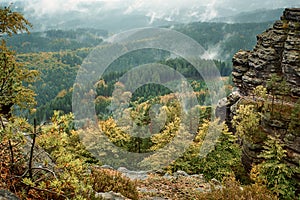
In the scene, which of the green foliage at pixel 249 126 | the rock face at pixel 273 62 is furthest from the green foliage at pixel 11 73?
the rock face at pixel 273 62

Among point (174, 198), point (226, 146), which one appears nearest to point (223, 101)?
point (226, 146)

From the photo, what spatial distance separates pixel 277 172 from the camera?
30641 mm

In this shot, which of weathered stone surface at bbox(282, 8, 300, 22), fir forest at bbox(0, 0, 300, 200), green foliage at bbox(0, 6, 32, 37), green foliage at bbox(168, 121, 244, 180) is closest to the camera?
fir forest at bbox(0, 0, 300, 200)

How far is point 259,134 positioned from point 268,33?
2537cm

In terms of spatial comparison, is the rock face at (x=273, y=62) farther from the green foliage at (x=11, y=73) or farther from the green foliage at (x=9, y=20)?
the green foliage at (x=9, y=20)

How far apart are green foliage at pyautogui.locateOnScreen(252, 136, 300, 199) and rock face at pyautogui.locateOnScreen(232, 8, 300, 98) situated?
17.7 meters

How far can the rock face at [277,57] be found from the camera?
151 feet

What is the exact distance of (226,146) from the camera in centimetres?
3988

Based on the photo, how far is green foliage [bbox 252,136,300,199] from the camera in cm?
3010

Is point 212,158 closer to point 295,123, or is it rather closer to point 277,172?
point 277,172

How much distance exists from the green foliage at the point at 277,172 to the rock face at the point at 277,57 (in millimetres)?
17712

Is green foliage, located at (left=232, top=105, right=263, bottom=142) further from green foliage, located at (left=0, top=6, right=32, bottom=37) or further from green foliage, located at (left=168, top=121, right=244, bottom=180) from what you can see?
green foliage, located at (left=0, top=6, right=32, bottom=37)

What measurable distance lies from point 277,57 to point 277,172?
26934mm

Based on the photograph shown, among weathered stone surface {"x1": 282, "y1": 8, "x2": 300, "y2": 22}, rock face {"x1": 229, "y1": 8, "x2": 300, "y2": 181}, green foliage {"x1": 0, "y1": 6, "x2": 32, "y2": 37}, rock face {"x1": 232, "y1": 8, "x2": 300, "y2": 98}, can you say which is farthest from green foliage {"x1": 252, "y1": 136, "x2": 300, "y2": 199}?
weathered stone surface {"x1": 282, "y1": 8, "x2": 300, "y2": 22}
